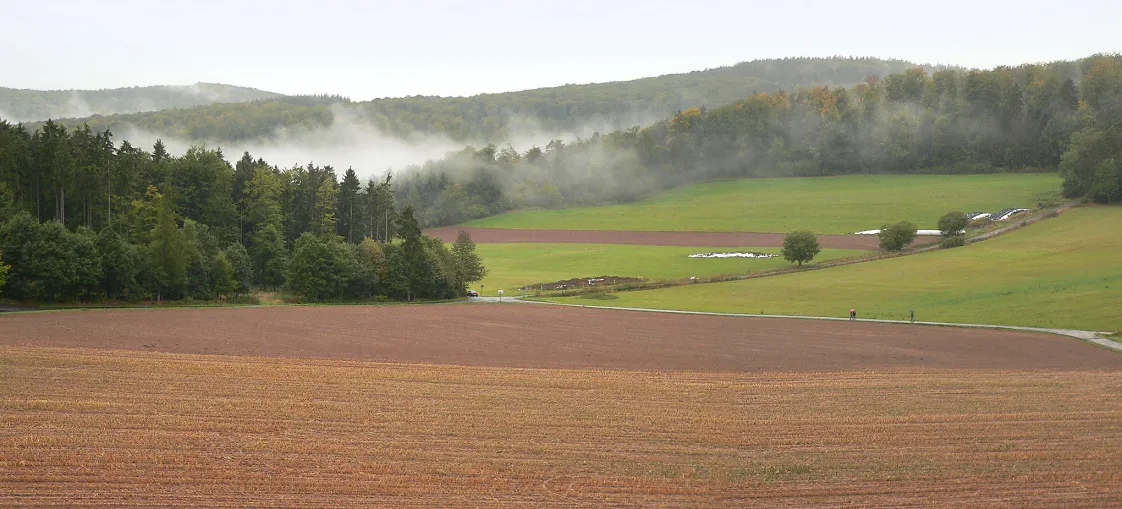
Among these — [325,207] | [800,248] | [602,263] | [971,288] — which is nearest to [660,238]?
[602,263]

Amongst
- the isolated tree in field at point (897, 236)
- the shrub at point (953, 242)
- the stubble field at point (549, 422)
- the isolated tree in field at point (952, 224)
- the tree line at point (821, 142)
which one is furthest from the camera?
the tree line at point (821, 142)

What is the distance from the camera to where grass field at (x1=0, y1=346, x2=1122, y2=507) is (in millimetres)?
18812

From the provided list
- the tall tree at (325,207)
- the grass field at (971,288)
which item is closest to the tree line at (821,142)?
the grass field at (971,288)

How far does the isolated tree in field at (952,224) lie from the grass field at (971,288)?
136 inches

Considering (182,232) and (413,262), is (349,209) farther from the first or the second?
(182,232)

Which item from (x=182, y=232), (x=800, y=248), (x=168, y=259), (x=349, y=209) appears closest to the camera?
(x=168, y=259)

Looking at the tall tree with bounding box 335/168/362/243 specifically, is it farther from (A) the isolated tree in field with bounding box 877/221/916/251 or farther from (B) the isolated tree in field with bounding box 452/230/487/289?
(A) the isolated tree in field with bounding box 877/221/916/251

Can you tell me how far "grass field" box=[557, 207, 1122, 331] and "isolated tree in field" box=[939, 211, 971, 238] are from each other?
3.46m

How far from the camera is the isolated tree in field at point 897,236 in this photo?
88500 millimetres

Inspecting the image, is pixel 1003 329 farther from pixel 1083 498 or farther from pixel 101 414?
pixel 101 414

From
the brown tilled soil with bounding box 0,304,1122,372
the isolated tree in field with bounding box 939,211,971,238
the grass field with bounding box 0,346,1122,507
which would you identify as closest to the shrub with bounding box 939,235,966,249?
the isolated tree in field with bounding box 939,211,971,238

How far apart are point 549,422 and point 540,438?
1903mm

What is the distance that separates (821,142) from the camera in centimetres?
15388

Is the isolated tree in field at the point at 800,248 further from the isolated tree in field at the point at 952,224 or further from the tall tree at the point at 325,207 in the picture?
the tall tree at the point at 325,207
